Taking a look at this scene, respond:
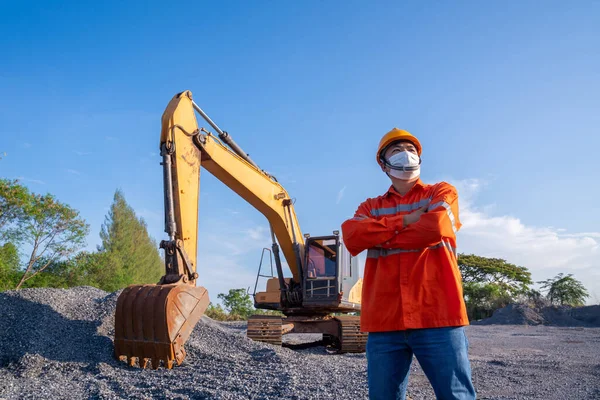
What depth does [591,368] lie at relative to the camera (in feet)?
23.8

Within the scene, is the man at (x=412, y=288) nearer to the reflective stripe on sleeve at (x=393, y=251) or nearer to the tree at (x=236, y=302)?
the reflective stripe on sleeve at (x=393, y=251)

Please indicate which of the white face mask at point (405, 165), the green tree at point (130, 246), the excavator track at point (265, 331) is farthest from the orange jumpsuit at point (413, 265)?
the green tree at point (130, 246)

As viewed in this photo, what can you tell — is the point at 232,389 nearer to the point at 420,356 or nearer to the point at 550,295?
the point at 420,356

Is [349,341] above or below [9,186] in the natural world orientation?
below

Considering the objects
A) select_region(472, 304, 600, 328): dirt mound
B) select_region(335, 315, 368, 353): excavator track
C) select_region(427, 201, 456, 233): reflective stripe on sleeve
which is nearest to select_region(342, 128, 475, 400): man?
select_region(427, 201, 456, 233): reflective stripe on sleeve

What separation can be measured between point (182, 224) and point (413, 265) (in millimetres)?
4749

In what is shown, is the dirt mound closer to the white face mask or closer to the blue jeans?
the white face mask

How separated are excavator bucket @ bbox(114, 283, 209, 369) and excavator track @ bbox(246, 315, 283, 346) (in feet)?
11.0

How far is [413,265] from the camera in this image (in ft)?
7.61

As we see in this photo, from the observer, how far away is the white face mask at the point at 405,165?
255 cm

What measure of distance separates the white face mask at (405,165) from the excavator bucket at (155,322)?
12.7 ft

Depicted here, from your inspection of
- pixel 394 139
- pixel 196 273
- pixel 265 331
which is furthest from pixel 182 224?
pixel 394 139

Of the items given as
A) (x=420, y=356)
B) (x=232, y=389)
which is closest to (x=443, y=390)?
(x=420, y=356)

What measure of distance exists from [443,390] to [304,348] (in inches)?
375
